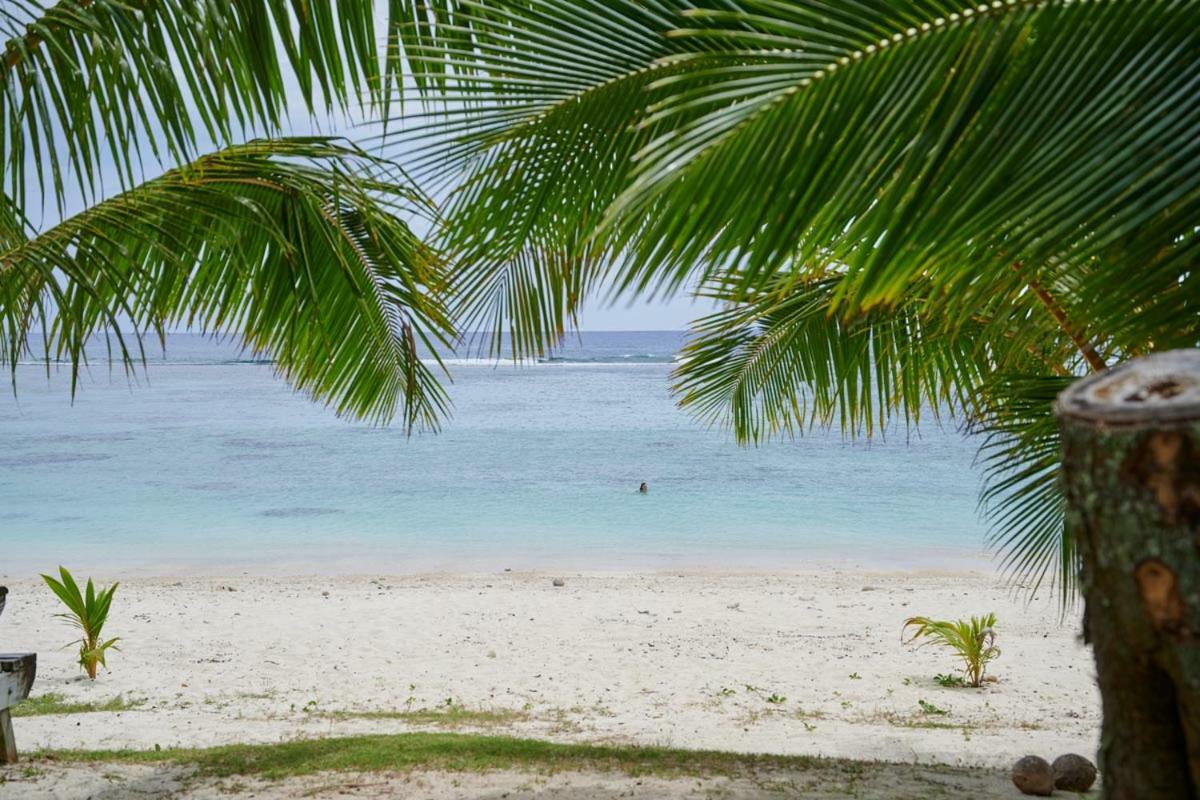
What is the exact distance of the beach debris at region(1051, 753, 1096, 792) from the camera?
4.87 meters

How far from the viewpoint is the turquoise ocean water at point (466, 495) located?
1698 cm

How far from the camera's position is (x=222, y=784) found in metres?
4.55

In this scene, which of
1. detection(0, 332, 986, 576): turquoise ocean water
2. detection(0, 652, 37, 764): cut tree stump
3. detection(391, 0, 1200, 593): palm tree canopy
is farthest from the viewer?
detection(0, 332, 986, 576): turquoise ocean water

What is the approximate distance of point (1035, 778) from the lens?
15.4 feet

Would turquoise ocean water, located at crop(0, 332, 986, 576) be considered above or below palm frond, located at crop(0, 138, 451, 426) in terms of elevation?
below

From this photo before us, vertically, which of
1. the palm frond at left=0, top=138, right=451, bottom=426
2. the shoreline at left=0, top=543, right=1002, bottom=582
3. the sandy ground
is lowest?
the shoreline at left=0, top=543, right=1002, bottom=582

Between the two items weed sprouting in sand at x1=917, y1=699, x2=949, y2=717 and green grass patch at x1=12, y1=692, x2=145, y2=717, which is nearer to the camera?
green grass patch at x1=12, y1=692, x2=145, y2=717

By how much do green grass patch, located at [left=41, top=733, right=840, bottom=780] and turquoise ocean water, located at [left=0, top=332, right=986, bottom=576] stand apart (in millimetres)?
2236

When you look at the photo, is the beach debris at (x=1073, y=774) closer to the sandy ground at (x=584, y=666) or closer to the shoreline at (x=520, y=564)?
the sandy ground at (x=584, y=666)

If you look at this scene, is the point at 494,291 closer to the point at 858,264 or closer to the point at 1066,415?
the point at 858,264

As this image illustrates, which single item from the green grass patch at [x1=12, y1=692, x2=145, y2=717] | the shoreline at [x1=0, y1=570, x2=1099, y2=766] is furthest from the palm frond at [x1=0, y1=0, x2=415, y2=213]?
the green grass patch at [x1=12, y1=692, x2=145, y2=717]

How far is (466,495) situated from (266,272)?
20.5 meters

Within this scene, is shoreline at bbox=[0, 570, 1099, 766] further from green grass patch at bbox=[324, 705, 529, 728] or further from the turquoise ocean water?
the turquoise ocean water

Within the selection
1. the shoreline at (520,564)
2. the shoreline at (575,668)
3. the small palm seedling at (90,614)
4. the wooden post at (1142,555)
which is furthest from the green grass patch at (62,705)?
the wooden post at (1142,555)
